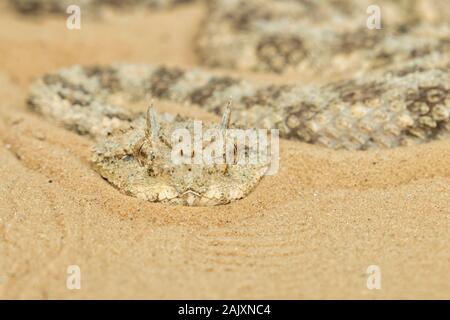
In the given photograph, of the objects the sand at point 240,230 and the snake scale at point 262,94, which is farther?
the snake scale at point 262,94

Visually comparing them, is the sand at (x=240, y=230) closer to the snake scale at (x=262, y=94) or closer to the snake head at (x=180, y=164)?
the snake head at (x=180, y=164)

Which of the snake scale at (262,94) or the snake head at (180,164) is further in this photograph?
the snake scale at (262,94)

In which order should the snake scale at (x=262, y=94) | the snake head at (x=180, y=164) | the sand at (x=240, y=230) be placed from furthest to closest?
the snake scale at (x=262, y=94) → the snake head at (x=180, y=164) → the sand at (x=240, y=230)

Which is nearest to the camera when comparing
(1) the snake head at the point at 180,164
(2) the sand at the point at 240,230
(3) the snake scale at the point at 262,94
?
(2) the sand at the point at 240,230

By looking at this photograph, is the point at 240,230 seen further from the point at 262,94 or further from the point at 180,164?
the point at 262,94

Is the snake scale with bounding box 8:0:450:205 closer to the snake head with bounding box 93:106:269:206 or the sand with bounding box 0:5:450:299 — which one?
the snake head with bounding box 93:106:269:206

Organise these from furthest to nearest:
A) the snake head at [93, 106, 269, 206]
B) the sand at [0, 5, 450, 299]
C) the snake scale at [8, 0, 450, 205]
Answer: the snake scale at [8, 0, 450, 205], the snake head at [93, 106, 269, 206], the sand at [0, 5, 450, 299]

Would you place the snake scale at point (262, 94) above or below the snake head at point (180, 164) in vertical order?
above

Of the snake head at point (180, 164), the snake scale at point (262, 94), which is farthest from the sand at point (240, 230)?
the snake scale at point (262, 94)

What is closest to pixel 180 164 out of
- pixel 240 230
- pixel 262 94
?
pixel 240 230

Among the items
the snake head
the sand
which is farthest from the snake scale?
the sand
